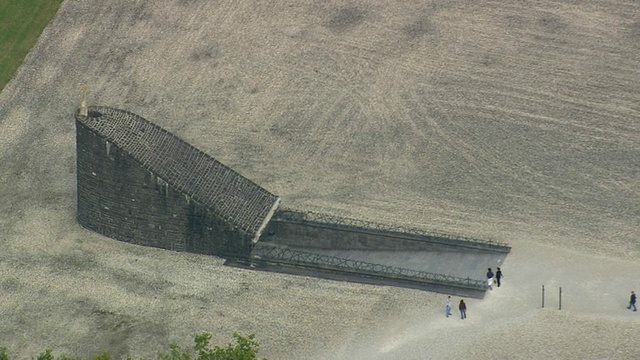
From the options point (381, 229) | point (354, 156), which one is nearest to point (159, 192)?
point (381, 229)

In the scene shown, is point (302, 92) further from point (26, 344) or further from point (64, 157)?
point (26, 344)

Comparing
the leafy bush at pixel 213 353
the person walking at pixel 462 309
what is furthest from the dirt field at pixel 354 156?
the leafy bush at pixel 213 353

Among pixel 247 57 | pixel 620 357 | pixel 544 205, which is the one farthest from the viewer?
pixel 247 57

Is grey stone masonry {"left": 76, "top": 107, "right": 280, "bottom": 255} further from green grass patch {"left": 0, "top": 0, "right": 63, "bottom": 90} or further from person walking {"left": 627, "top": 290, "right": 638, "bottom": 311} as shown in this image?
green grass patch {"left": 0, "top": 0, "right": 63, "bottom": 90}

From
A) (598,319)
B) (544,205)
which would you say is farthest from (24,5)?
(598,319)

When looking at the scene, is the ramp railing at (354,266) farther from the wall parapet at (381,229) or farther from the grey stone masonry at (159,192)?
the wall parapet at (381,229)
